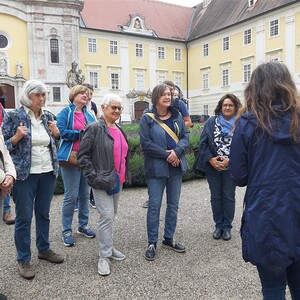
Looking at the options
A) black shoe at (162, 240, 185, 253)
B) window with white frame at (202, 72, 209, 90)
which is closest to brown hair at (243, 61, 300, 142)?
black shoe at (162, 240, 185, 253)

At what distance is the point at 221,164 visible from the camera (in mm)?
4293

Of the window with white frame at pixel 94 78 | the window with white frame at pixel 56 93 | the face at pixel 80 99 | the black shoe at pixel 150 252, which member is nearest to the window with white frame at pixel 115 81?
the window with white frame at pixel 94 78

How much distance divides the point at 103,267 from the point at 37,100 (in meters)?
1.93

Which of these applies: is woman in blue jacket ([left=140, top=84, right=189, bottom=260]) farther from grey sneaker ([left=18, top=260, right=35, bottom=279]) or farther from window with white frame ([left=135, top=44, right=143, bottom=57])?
window with white frame ([left=135, top=44, right=143, bottom=57])

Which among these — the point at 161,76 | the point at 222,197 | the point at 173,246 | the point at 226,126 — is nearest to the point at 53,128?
the point at 173,246

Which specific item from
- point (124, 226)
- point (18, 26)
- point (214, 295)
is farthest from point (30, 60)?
point (214, 295)

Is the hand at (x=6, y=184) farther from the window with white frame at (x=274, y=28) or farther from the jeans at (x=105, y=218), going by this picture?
the window with white frame at (x=274, y=28)

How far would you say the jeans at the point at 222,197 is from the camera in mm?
4488

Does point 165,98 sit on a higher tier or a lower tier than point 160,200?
higher

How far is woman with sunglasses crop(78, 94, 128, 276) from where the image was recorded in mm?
3398

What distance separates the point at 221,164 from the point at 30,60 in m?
32.4

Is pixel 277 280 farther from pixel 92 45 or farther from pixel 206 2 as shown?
pixel 206 2

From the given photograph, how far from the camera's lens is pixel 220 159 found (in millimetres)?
4371

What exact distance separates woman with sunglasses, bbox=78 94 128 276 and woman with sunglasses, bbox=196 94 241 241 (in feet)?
4.70
